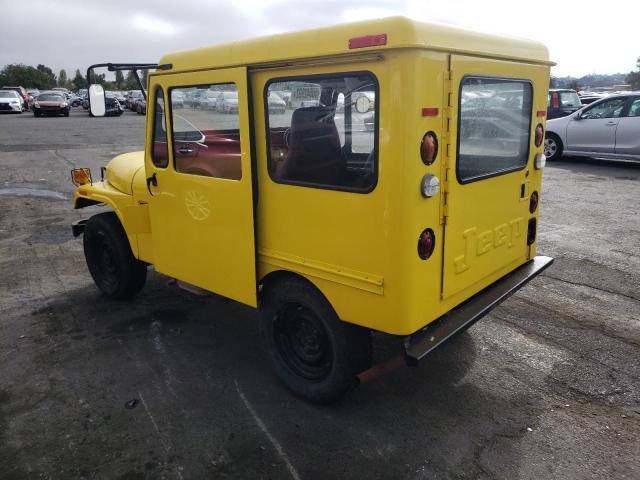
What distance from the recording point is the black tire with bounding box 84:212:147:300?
4.86 m

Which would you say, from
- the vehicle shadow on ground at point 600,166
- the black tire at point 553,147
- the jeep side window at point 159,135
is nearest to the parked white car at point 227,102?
the jeep side window at point 159,135

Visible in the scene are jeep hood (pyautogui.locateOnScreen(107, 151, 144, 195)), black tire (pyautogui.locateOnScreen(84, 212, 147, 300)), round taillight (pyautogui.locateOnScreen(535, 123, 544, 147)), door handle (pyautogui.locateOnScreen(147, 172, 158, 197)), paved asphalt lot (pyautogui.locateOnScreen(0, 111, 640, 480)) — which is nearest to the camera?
paved asphalt lot (pyautogui.locateOnScreen(0, 111, 640, 480))

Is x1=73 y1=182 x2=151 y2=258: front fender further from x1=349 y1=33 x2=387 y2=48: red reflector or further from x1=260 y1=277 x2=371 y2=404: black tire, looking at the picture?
x1=349 y1=33 x2=387 y2=48: red reflector

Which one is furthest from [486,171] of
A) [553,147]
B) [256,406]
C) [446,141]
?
[553,147]

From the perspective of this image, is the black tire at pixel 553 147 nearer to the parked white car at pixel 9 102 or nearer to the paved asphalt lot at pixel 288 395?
the paved asphalt lot at pixel 288 395

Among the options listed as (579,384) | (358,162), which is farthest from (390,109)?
(579,384)

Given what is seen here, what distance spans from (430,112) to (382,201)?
50 cm

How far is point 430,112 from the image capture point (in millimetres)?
2664

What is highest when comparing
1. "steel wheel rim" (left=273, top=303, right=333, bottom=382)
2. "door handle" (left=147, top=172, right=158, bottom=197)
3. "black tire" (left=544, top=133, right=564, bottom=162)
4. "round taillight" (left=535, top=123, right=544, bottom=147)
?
"round taillight" (left=535, top=123, right=544, bottom=147)

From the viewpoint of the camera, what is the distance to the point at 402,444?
3025 mm

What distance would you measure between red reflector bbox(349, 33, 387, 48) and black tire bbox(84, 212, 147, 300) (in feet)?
10.2

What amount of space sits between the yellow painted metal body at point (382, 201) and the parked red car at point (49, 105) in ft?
108

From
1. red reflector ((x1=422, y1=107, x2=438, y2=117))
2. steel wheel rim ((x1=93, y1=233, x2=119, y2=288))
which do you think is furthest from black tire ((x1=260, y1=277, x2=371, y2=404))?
steel wheel rim ((x1=93, y1=233, x2=119, y2=288))

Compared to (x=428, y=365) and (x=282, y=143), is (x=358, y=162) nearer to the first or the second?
(x=282, y=143)
